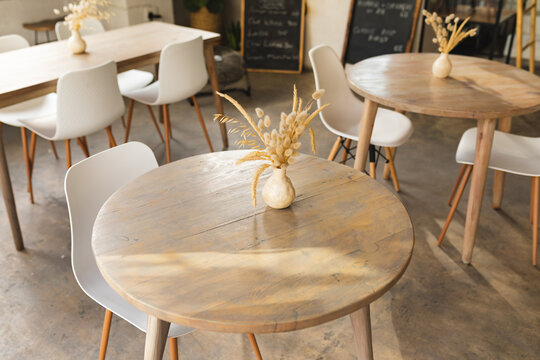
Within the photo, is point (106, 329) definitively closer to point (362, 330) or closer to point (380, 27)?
point (362, 330)

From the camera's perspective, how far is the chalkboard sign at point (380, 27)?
473 cm

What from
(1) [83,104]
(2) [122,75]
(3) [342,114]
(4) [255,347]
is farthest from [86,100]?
(4) [255,347]

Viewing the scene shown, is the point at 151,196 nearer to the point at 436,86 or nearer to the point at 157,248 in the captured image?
the point at 157,248

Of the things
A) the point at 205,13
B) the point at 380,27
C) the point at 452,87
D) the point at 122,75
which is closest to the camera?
the point at 452,87

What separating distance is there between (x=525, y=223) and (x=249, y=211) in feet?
6.66

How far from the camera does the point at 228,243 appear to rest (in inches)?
57.2

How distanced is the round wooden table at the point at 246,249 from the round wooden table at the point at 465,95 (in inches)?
32.4

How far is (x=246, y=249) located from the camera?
56.2 inches

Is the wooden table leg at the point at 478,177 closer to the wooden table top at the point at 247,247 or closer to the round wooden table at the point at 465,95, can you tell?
the round wooden table at the point at 465,95

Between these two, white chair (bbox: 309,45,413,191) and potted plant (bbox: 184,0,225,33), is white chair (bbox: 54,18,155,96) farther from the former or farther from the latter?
potted plant (bbox: 184,0,225,33)

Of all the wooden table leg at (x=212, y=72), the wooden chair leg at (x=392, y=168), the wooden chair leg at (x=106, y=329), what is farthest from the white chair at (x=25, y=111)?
the wooden chair leg at (x=392, y=168)

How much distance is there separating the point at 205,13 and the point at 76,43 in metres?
2.72

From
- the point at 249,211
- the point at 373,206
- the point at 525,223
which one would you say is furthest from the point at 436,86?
the point at 249,211

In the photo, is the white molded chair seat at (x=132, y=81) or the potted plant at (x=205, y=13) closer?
the white molded chair seat at (x=132, y=81)
